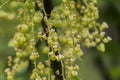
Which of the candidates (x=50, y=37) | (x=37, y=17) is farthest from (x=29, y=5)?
(x=50, y=37)

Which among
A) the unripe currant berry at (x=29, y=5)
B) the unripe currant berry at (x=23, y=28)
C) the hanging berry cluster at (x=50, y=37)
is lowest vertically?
the hanging berry cluster at (x=50, y=37)

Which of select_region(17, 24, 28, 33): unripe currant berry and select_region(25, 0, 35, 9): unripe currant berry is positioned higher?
select_region(25, 0, 35, 9): unripe currant berry

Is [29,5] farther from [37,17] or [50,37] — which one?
[50,37]

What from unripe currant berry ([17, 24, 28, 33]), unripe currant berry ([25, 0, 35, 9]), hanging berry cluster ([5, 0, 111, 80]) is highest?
unripe currant berry ([25, 0, 35, 9])

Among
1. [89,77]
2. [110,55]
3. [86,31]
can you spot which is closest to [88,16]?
[86,31]

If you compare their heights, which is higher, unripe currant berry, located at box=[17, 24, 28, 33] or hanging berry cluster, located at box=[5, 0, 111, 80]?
unripe currant berry, located at box=[17, 24, 28, 33]

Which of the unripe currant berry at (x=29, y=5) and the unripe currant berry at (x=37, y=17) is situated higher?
the unripe currant berry at (x=29, y=5)

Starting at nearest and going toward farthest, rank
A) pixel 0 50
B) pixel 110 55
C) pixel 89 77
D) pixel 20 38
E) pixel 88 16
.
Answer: pixel 20 38 < pixel 88 16 < pixel 0 50 < pixel 110 55 < pixel 89 77

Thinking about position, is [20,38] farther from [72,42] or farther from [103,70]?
[103,70]

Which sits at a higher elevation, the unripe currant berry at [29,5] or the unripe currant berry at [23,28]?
the unripe currant berry at [29,5]

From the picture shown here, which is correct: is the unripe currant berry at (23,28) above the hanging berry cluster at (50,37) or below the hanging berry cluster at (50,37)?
above

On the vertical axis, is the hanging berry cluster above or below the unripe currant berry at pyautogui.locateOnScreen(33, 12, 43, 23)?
below
